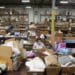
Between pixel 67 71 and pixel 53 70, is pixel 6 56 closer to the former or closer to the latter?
pixel 53 70

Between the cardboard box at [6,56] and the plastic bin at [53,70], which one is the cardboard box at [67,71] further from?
the cardboard box at [6,56]

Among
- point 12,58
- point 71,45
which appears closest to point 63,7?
point 71,45

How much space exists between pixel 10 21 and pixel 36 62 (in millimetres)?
14034

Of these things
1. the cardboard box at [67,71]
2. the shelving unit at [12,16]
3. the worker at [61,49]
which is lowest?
the shelving unit at [12,16]

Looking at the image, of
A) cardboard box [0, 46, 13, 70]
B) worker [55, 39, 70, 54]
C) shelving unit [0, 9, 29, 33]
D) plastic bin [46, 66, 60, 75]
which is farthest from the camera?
shelving unit [0, 9, 29, 33]

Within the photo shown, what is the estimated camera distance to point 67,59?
2557 millimetres

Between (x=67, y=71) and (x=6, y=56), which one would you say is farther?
(x=6, y=56)

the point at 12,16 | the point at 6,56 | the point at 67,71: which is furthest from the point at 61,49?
the point at 12,16

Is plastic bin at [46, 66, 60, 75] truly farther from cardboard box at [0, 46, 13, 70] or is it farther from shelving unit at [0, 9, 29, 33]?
shelving unit at [0, 9, 29, 33]

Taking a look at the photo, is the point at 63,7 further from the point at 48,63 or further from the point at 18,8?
the point at 48,63

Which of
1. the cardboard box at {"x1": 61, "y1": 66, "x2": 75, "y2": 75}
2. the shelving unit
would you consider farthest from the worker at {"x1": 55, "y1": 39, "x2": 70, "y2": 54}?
the shelving unit

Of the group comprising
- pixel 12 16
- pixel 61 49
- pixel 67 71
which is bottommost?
pixel 12 16

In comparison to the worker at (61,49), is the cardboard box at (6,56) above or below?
above

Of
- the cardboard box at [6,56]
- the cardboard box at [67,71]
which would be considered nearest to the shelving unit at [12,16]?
the cardboard box at [6,56]
